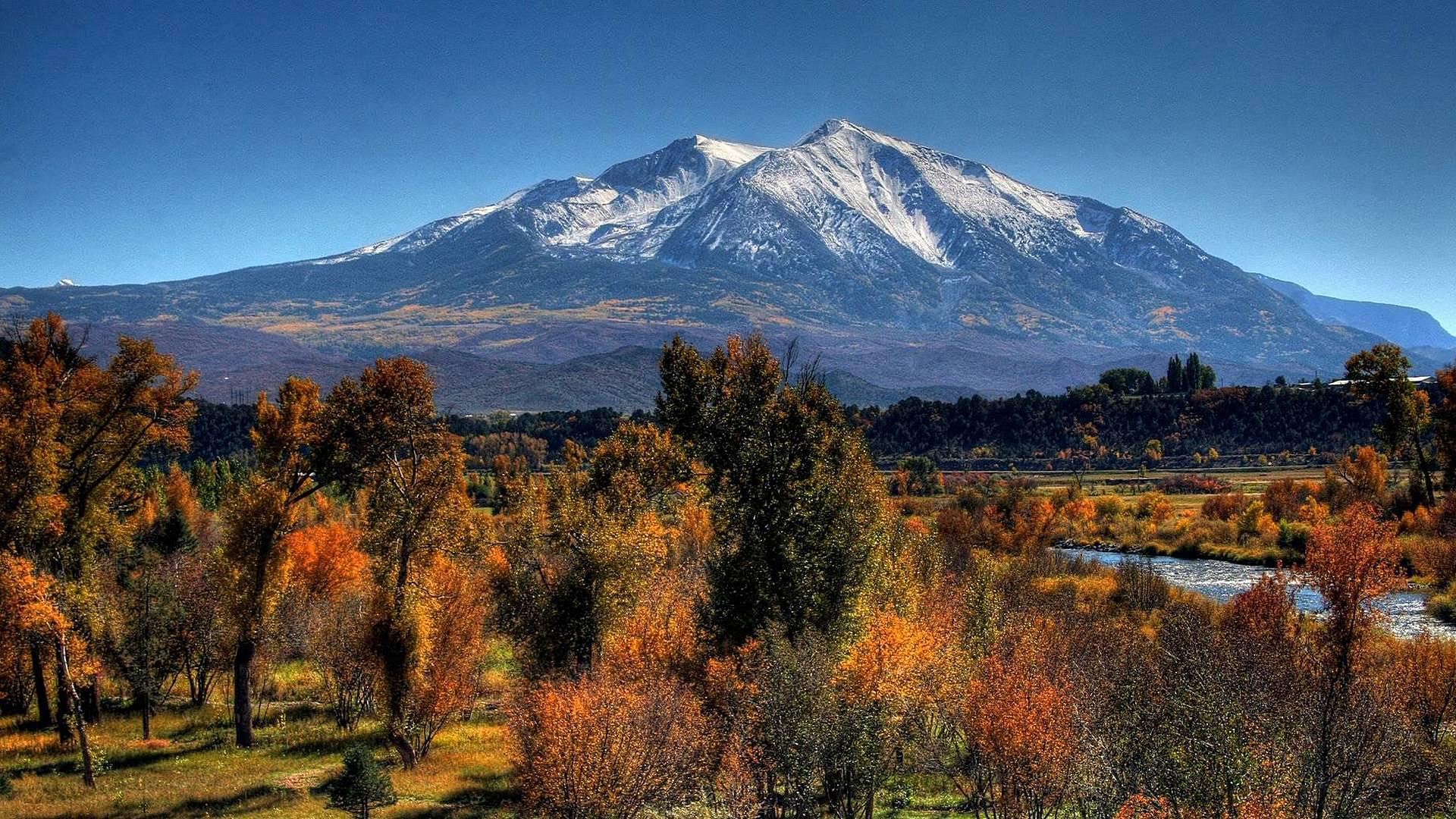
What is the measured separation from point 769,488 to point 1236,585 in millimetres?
67391

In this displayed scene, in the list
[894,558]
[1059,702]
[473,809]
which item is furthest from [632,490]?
[1059,702]

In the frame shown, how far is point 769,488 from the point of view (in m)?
39.5

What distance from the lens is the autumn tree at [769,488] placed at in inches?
1505

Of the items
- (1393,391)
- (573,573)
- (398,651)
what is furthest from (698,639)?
(1393,391)

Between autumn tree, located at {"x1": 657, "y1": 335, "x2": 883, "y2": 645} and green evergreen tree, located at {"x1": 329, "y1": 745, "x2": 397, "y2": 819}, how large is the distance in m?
13.4

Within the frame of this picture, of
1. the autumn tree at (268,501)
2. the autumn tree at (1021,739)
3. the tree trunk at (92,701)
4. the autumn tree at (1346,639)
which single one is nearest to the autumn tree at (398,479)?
the autumn tree at (268,501)

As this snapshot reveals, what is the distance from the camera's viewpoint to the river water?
65250mm

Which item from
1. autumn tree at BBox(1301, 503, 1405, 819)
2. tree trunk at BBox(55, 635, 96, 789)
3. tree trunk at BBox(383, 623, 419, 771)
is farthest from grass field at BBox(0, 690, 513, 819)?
autumn tree at BBox(1301, 503, 1405, 819)

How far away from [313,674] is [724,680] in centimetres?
3750

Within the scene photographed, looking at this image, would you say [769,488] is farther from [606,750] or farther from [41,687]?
[41,687]

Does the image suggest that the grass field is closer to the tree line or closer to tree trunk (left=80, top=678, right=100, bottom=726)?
tree trunk (left=80, top=678, right=100, bottom=726)

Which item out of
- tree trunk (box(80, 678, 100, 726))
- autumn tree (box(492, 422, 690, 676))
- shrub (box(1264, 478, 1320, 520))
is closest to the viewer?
autumn tree (box(492, 422, 690, 676))

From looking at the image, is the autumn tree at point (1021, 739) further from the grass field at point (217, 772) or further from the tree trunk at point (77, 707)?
the tree trunk at point (77, 707)

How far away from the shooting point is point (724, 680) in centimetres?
3553
